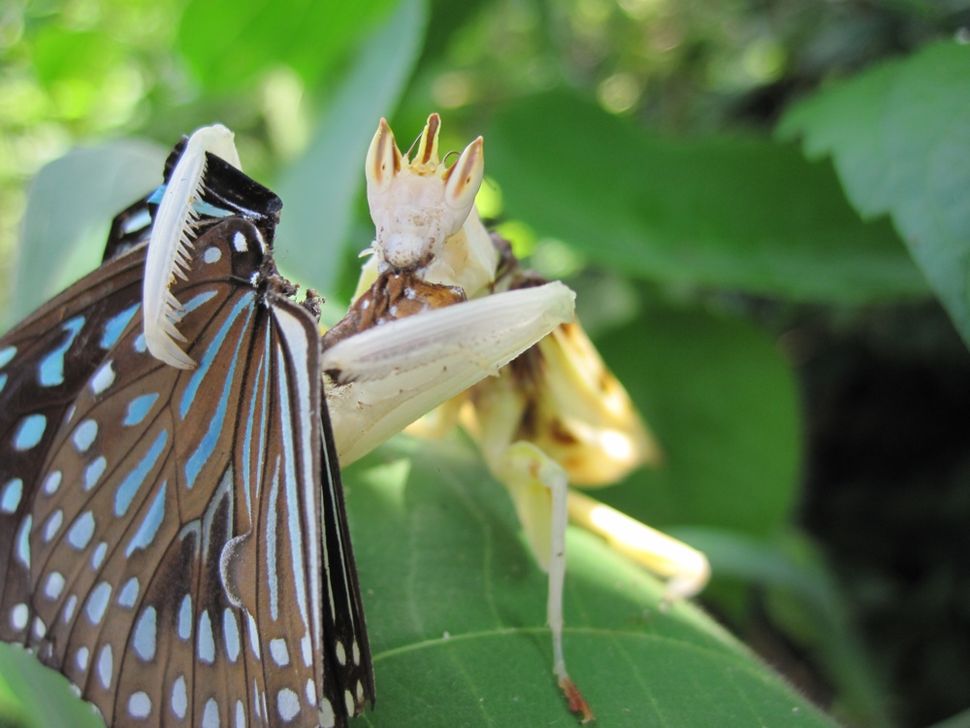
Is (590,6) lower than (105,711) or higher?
higher

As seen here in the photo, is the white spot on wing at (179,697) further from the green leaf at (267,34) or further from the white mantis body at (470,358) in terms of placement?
the green leaf at (267,34)

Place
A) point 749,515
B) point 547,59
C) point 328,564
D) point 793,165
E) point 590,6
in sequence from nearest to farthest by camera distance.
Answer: point 328,564
point 793,165
point 749,515
point 547,59
point 590,6

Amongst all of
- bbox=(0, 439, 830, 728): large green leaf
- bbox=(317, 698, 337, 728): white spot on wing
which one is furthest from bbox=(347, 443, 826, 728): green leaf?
bbox=(317, 698, 337, 728): white spot on wing

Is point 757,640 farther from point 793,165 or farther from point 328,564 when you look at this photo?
point 328,564

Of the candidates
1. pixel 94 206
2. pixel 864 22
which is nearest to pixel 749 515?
pixel 94 206

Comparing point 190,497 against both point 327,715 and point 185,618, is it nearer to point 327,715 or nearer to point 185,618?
point 185,618

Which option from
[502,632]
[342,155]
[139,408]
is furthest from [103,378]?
[342,155]
